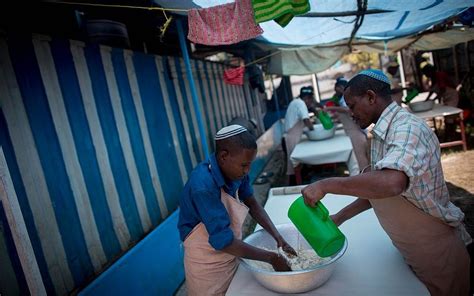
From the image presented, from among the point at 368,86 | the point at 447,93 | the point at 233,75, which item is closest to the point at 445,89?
the point at 447,93

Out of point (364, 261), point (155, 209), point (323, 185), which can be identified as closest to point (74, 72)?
point (155, 209)

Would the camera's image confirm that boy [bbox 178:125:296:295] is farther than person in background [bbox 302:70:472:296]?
Yes

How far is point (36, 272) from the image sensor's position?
1367 millimetres

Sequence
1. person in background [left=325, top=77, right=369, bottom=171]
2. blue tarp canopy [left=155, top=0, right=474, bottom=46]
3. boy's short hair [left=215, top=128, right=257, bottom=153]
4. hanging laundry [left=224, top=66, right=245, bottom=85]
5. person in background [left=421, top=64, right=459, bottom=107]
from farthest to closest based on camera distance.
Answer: person in background [left=421, top=64, right=459, bottom=107]
hanging laundry [left=224, top=66, right=245, bottom=85]
person in background [left=325, top=77, right=369, bottom=171]
blue tarp canopy [left=155, top=0, right=474, bottom=46]
boy's short hair [left=215, top=128, right=257, bottom=153]

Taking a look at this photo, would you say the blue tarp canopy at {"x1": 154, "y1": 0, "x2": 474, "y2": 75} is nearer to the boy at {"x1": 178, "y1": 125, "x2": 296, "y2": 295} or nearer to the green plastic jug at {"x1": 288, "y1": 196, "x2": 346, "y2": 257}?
the boy at {"x1": 178, "y1": 125, "x2": 296, "y2": 295}

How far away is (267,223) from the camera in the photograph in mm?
1817

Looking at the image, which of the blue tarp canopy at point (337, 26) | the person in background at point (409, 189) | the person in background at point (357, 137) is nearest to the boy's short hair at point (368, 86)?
the person in background at point (409, 189)

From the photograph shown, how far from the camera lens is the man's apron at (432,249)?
1.41 meters

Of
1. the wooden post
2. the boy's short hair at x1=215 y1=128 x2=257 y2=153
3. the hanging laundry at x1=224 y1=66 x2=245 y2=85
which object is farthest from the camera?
the hanging laundry at x1=224 y1=66 x2=245 y2=85

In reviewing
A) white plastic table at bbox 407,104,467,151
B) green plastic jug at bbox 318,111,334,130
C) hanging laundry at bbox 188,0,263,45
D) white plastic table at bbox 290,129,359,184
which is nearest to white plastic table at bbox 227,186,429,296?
hanging laundry at bbox 188,0,263,45

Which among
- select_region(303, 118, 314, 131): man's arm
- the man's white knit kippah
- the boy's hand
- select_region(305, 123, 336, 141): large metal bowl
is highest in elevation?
the man's white knit kippah

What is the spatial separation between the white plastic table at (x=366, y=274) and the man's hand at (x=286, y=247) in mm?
235

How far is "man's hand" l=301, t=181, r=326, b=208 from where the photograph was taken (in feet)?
4.41

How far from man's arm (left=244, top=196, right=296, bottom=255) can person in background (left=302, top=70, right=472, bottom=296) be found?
18.1 inches
